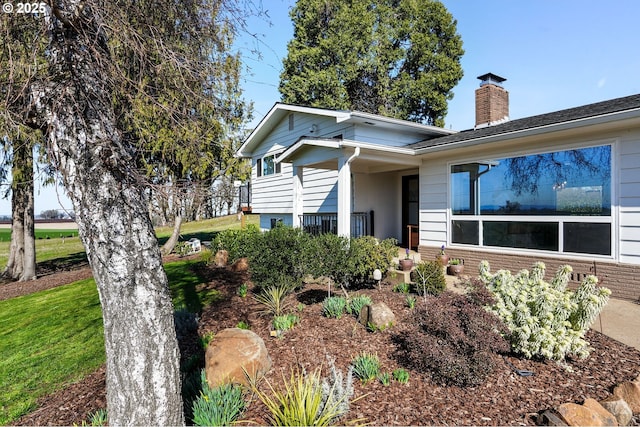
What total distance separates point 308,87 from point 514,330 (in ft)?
69.1

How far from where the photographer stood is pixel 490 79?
10.4m

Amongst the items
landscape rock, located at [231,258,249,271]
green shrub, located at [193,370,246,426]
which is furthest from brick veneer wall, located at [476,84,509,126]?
green shrub, located at [193,370,246,426]

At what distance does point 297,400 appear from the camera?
261 cm

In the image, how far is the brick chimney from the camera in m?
10.3

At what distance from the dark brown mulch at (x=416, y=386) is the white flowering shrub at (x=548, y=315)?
0.66ft

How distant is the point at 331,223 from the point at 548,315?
684 centimetres

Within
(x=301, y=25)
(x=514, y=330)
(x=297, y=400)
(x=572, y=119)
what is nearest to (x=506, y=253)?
(x=572, y=119)

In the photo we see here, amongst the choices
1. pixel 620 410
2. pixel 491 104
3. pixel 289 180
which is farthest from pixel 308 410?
pixel 289 180

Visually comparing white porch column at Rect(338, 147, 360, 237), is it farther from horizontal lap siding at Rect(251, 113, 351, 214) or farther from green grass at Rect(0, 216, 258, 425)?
green grass at Rect(0, 216, 258, 425)

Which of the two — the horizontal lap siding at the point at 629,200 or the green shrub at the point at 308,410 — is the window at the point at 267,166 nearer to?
the horizontal lap siding at the point at 629,200

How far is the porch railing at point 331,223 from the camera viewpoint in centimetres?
1009

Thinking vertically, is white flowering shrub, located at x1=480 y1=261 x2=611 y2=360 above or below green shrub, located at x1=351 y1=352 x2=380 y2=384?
above

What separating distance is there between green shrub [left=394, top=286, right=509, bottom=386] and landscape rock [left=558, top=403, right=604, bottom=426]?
76cm

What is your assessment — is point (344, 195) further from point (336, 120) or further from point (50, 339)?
point (50, 339)
